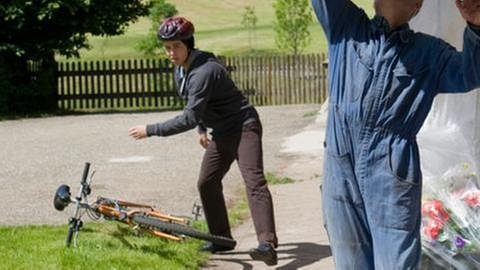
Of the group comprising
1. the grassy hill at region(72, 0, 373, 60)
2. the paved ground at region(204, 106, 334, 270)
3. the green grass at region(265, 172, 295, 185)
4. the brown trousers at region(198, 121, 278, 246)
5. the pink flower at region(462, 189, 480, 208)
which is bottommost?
the grassy hill at region(72, 0, 373, 60)

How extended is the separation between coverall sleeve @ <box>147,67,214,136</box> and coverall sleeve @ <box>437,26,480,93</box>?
2.89m

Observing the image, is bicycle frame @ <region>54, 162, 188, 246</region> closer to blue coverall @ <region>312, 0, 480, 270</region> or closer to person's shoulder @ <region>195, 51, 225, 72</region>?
person's shoulder @ <region>195, 51, 225, 72</region>

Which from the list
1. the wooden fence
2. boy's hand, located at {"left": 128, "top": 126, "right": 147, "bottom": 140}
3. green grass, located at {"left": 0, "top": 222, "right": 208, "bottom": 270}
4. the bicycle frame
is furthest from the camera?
the wooden fence

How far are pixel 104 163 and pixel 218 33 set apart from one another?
147 ft

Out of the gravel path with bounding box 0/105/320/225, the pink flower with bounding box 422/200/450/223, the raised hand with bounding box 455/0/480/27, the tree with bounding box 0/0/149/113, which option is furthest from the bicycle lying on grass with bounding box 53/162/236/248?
the tree with bounding box 0/0/149/113

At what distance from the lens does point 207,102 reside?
6.93m

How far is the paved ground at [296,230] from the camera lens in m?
7.25

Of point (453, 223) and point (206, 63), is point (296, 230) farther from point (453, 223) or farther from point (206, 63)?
point (453, 223)

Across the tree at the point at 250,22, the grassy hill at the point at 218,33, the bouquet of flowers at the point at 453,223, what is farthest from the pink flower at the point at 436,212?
the tree at the point at 250,22

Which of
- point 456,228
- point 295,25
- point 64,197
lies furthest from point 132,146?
point 295,25

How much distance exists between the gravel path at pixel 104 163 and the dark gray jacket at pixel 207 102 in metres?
2.60

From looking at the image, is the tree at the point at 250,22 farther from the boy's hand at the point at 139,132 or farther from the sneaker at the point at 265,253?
the boy's hand at the point at 139,132

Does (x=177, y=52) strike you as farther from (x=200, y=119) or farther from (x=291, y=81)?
(x=291, y=81)

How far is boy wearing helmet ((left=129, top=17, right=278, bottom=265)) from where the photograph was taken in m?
6.73
